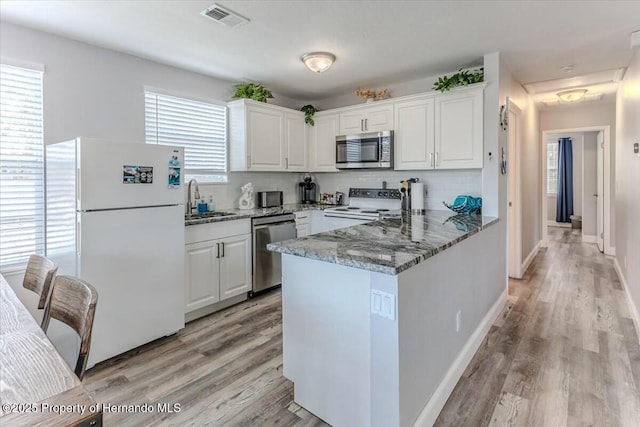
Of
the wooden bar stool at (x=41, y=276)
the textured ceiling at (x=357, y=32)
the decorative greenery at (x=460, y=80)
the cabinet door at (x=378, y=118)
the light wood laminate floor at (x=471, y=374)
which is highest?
the textured ceiling at (x=357, y=32)

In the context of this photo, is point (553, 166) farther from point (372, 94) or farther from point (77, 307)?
point (77, 307)

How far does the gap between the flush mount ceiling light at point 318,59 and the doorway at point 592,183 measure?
499cm

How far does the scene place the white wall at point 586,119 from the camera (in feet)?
18.6

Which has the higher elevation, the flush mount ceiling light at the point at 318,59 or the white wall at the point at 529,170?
the flush mount ceiling light at the point at 318,59

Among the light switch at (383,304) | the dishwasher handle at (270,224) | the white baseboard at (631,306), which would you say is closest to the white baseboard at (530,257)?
the white baseboard at (631,306)

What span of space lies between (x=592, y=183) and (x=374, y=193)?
5562 millimetres

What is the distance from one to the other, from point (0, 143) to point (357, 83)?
3.43 m

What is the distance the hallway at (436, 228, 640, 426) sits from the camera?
Result: 1944mm

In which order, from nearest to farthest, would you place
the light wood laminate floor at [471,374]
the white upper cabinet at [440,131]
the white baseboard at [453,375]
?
the white baseboard at [453,375], the light wood laminate floor at [471,374], the white upper cabinet at [440,131]

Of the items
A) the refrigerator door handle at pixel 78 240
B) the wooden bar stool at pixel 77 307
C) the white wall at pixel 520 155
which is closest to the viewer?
the wooden bar stool at pixel 77 307

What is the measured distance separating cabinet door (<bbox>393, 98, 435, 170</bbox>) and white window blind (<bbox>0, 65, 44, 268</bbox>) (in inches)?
132

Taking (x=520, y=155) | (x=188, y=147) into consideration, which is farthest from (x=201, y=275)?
(x=520, y=155)

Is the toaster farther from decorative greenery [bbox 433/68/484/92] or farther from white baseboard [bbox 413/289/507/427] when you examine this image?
white baseboard [bbox 413/289/507/427]

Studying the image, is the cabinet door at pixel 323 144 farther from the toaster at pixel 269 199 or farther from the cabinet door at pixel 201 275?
the cabinet door at pixel 201 275
